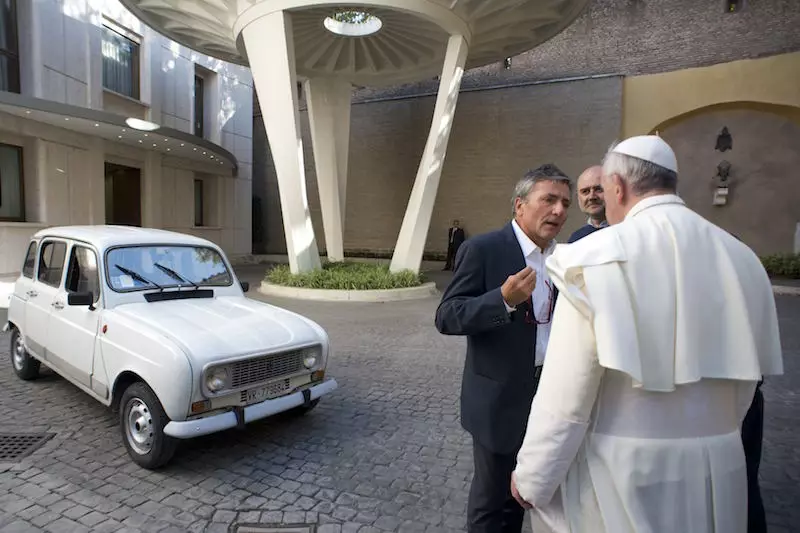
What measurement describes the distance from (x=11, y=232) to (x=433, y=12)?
11.8 metres

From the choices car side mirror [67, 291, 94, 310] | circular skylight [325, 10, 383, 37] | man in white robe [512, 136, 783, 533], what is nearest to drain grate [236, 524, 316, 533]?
man in white robe [512, 136, 783, 533]

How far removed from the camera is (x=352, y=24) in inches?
543

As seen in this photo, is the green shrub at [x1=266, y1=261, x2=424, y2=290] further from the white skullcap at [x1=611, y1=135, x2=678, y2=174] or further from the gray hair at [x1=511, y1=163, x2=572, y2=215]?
the white skullcap at [x1=611, y1=135, x2=678, y2=174]

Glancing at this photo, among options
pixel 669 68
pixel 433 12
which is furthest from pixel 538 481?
pixel 669 68

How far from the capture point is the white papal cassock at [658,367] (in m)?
1.31

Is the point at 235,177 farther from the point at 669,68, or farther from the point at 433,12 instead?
the point at 669,68

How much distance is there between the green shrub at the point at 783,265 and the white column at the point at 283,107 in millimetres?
13880

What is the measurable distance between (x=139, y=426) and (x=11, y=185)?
41.7ft

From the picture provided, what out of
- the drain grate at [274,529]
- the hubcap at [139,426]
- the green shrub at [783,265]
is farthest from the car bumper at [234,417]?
the green shrub at [783,265]

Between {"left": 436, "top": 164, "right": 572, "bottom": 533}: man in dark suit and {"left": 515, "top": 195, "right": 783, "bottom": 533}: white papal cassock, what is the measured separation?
66cm

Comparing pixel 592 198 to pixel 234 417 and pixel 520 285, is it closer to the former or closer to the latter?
pixel 520 285

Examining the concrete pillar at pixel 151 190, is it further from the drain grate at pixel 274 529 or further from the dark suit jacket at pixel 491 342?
the dark suit jacket at pixel 491 342

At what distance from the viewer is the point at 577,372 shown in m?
1.40

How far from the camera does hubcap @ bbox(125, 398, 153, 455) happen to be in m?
3.53
